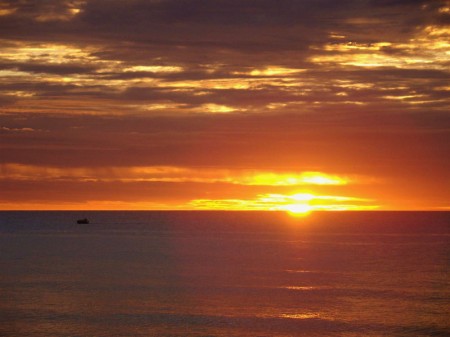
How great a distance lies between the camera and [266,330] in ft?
174

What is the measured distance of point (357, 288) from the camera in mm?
73812

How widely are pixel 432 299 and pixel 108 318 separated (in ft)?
95.2

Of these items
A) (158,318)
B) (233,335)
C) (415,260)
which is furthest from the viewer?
(415,260)

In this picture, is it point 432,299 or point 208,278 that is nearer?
point 432,299

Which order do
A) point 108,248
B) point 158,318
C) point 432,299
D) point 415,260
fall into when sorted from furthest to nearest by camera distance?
point 108,248 → point 415,260 → point 432,299 → point 158,318

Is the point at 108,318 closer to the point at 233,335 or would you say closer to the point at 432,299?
the point at 233,335

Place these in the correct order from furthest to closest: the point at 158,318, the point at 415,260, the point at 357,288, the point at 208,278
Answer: the point at 415,260
the point at 208,278
the point at 357,288
the point at 158,318

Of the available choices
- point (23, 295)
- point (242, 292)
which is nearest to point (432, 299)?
point (242, 292)

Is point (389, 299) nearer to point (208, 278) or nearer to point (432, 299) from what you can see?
point (432, 299)

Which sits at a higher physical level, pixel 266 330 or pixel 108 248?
pixel 266 330

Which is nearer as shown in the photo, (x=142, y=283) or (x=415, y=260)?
(x=142, y=283)

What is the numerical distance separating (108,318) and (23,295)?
45.1 ft

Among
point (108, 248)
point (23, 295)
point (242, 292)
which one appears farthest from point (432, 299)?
point (108, 248)

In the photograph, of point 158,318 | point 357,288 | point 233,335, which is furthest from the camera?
point 357,288
